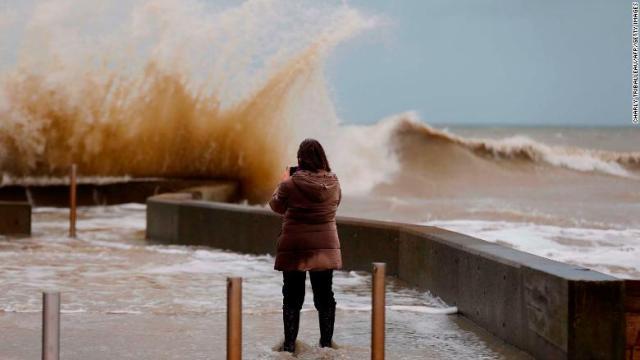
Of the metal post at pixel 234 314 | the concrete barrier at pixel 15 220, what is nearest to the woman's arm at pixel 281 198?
the metal post at pixel 234 314

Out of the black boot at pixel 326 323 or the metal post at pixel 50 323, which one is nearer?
the metal post at pixel 50 323

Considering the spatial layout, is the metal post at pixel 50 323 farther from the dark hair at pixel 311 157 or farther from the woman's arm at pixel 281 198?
the dark hair at pixel 311 157

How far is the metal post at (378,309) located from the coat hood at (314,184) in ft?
5.43

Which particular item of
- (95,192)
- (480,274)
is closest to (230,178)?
(95,192)

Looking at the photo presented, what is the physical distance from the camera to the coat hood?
6.88 metres

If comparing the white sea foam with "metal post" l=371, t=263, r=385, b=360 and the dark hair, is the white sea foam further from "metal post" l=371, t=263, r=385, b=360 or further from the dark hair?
"metal post" l=371, t=263, r=385, b=360

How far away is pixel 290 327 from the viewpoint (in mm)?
6988

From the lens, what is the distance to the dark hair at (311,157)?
274 inches

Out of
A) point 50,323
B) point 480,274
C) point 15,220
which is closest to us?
point 50,323

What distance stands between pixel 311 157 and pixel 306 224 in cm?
44

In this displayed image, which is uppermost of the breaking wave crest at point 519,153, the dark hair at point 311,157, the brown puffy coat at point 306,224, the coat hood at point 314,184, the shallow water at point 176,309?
the breaking wave crest at point 519,153

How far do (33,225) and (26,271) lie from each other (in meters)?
6.31

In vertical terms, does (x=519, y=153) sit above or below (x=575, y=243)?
above

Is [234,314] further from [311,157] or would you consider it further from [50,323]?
[311,157]
